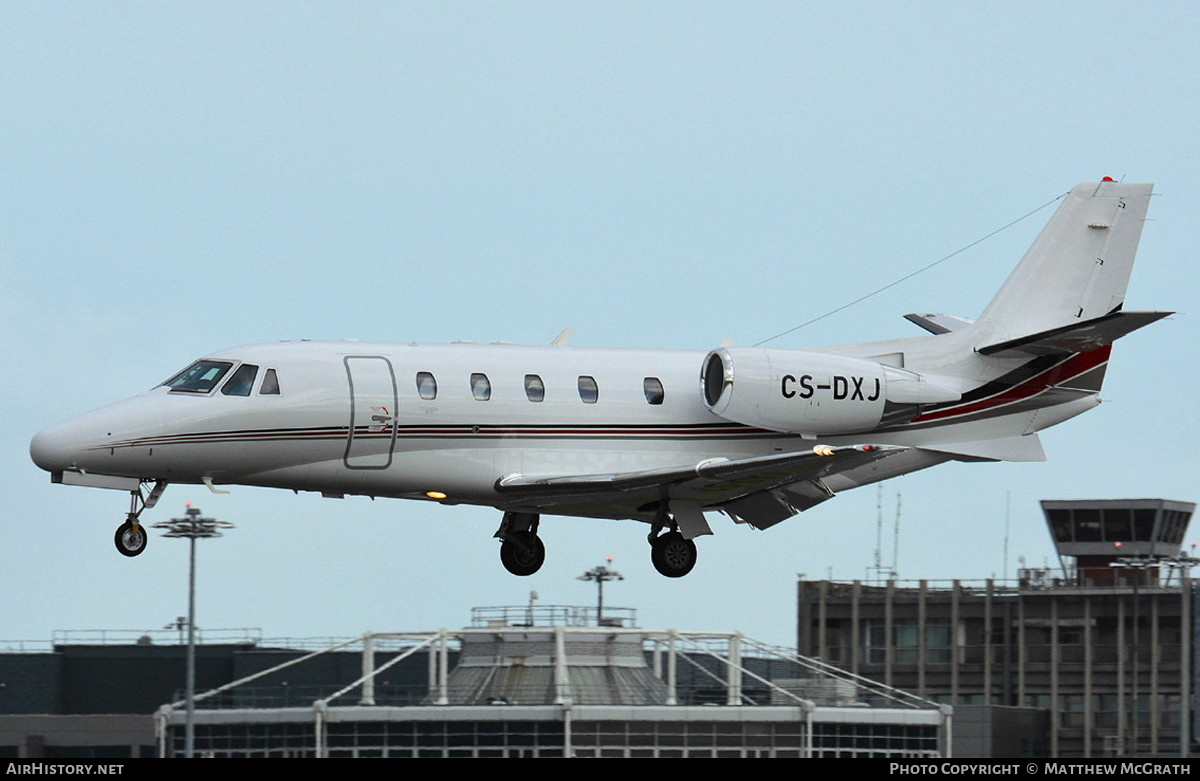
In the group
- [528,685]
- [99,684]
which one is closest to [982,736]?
[528,685]

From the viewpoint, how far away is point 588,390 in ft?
112

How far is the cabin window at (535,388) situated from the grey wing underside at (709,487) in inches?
Result: 55.0

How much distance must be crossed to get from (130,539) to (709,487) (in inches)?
393

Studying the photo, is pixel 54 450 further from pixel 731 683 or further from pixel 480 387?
pixel 731 683

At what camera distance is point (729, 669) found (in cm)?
5997

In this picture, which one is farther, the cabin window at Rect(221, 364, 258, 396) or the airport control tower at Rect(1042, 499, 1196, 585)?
the airport control tower at Rect(1042, 499, 1196, 585)

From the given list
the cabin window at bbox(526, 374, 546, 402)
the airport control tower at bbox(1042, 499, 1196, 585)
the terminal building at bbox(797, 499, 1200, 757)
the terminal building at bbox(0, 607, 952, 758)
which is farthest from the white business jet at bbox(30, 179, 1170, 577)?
the airport control tower at bbox(1042, 499, 1196, 585)

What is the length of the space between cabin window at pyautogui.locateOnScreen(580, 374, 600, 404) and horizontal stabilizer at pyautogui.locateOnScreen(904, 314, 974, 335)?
28.3 feet

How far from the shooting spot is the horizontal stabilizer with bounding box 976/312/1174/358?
33875 millimetres

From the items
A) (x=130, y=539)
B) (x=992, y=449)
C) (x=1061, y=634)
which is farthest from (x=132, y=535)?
(x=1061, y=634)

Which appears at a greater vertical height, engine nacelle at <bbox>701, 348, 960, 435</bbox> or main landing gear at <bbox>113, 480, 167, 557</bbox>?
engine nacelle at <bbox>701, 348, 960, 435</bbox>

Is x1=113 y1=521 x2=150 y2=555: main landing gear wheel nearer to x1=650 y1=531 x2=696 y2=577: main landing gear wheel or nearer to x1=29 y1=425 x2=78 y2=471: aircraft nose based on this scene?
x1=29 y1=425 x2=78 y2=471: aircraft nose

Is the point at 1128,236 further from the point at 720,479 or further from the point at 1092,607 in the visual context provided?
the point at 1092,607

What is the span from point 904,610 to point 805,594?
5.13 meters
